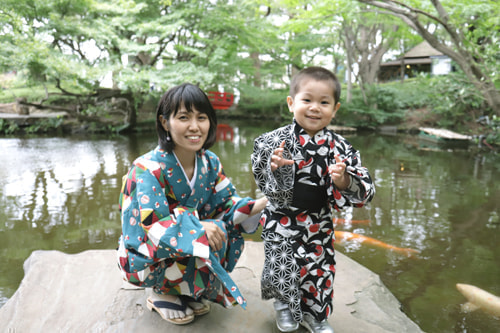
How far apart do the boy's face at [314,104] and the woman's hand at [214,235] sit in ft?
2.11

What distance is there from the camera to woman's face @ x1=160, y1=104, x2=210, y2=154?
6.03ft

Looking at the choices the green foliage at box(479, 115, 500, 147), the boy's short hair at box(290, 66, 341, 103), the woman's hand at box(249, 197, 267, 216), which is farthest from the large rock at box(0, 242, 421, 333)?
the green foliage at box(479, 115, 500, 147)

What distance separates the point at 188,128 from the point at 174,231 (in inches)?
19.9

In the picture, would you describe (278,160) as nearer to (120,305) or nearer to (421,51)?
(120,305)

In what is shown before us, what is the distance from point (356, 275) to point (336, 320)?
0.64 m

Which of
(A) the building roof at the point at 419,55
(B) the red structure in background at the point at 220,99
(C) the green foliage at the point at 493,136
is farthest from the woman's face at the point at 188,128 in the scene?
(A) the building roof at the point at 419,55

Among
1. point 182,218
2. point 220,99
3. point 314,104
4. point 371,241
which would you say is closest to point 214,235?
point 182,218

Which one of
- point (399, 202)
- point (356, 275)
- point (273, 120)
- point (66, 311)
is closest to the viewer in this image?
point (66, 311)

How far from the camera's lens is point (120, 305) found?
2061mm

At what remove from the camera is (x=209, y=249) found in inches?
66.0

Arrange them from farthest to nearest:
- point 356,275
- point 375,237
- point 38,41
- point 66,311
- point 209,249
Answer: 1. point 38,41
2. point 375,237
3. point 356,275
4. point 66,311
5. point 209,249

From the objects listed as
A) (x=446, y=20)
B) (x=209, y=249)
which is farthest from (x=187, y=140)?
(x=446, y=20)

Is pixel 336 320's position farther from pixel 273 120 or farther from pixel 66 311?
pixel 273 120

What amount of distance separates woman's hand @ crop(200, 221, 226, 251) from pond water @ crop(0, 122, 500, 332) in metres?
1.41
